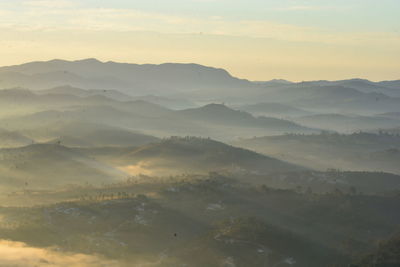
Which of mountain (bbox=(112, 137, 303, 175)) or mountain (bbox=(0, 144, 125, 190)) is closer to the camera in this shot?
mountain (bbox=(0, 144, 125, 190))

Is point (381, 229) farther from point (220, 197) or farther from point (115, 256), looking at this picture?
point (115, 256)

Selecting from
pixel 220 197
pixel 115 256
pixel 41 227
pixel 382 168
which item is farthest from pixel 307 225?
pixel 382 168

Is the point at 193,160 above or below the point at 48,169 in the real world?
above

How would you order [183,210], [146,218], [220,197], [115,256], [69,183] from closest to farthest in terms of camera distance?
[115,256] → [146,218] → [183,210] → [220,197] → [69,183]

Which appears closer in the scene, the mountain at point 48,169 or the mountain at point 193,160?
the mountain at point 48,169

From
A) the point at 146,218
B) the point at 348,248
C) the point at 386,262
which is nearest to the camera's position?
the point at 386,262

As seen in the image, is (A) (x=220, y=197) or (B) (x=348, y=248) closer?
(B) (x=348, y=248)

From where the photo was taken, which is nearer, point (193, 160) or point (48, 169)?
point (48, 169)
